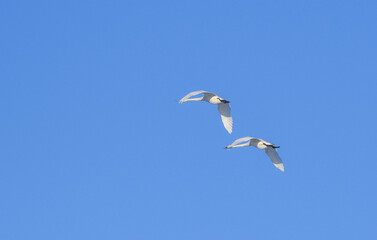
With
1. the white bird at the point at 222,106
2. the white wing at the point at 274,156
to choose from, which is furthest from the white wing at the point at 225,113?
the white wing at the point at 274,156

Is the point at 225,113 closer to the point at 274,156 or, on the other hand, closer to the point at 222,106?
the point at 222,106

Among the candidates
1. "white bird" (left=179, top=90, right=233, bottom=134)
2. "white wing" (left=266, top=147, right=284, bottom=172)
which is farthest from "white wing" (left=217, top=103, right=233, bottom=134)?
"white wing" (left=266, top=147, right=284, bottom=172)

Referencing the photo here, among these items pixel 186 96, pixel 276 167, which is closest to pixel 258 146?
pixel 276 167

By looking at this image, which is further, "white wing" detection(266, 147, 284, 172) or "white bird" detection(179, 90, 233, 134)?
"white bird" detection(179, 90, 233, 134)

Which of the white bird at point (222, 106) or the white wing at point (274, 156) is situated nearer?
the white wing at point (274, 156)

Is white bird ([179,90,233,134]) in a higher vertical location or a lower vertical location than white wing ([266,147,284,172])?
higher

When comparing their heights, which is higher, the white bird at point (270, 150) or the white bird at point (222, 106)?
the white bird at point (222, 106)

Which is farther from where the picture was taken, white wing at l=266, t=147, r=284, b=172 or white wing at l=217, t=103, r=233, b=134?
white wing at l=217, t=103, r=233, b=134

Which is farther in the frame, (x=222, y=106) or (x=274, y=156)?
(x=222, y=106)

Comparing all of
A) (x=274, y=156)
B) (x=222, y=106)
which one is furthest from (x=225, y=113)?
(x=274, y=156)

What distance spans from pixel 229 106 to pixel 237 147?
7.05 metres

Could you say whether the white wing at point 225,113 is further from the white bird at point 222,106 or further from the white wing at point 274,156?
the white wing at point 274,156

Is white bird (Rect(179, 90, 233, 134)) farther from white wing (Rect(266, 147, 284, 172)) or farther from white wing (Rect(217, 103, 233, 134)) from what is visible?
white wing (Rect(266, 147, 284, 172))

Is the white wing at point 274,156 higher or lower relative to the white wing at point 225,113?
lower
